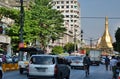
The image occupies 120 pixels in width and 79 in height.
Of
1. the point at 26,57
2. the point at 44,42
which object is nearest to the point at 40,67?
the point at 26,57

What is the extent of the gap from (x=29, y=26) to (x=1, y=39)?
6637 mm

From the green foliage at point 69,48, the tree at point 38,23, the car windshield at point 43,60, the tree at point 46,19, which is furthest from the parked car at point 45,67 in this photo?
the green foliage at point 69,48

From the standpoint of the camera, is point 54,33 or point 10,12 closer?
point 10,12

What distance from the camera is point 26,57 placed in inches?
1597

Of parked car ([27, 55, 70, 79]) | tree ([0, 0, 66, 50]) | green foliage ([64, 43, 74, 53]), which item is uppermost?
tree ([0, 0, 66, 50])

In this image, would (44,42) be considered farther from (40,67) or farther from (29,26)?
(40,67)

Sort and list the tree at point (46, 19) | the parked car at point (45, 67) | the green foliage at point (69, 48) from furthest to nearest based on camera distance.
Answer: the green foliage at point (69, 48)
the tree at point (46, 19)
the parked car at point (45, 67)

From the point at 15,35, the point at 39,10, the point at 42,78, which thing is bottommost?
the point at 42,78

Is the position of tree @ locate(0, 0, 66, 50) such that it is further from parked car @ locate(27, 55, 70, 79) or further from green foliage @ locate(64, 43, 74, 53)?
green foliage @ locate(64, 43, 74, 53)

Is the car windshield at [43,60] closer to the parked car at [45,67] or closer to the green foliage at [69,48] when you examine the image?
the parked car at [45,67]

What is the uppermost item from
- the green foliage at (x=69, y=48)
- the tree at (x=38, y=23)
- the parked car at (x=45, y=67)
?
the tree at (x=38, y=23)

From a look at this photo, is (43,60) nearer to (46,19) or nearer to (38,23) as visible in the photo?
(38,23)

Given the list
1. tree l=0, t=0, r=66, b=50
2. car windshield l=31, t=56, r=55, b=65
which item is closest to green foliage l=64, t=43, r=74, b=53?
tree l=0, t=0, r=66, b=50

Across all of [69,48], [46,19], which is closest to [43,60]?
[46,19]
